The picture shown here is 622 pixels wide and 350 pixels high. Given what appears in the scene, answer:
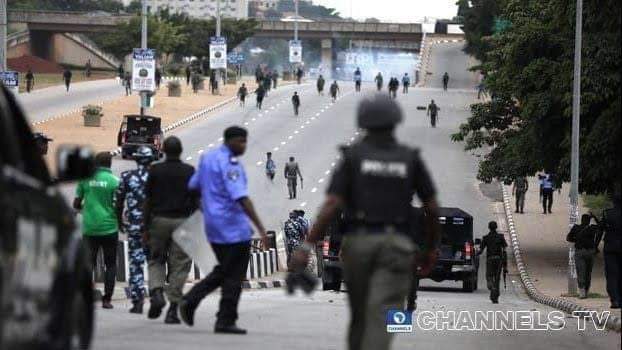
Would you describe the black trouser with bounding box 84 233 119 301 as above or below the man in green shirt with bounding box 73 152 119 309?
below

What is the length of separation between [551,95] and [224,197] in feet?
97.8

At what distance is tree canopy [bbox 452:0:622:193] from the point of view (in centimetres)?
3856

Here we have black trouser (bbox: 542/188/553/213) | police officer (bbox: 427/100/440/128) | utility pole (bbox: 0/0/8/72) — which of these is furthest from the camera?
police officer (bbox: 427/100/440/128)

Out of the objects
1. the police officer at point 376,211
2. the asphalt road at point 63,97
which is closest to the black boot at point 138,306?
the police officer at point 376,211

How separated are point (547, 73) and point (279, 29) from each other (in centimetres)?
12156

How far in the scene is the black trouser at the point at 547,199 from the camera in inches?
2193

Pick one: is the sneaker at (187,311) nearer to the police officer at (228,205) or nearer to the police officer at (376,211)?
the police officer at (228,205)

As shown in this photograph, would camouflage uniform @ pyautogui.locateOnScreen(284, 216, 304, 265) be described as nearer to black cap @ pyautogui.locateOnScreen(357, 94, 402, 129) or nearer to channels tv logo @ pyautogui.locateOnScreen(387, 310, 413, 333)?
channels tv logo @ pyautogui.locateOnScreen(387, 310, 413, 333)

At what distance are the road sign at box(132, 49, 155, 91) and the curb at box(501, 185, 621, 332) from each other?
13.1 metres

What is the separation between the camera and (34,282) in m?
7.59

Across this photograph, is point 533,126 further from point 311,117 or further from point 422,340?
point 311,117

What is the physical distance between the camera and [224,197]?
13273 millimetres

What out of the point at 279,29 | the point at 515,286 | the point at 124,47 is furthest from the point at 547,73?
the point at 279,29

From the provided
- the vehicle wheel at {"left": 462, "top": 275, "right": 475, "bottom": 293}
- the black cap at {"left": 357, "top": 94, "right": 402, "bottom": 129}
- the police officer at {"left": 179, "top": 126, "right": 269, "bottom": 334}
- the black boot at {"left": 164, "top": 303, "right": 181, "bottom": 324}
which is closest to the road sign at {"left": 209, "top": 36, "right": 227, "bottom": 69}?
the vehicle wheel at {"left": 462, "top": 275, "right": 475, "bottom": 293}
